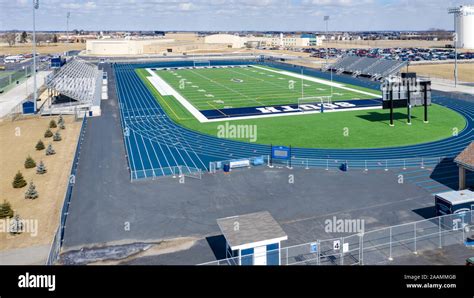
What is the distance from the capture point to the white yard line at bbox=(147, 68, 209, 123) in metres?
52.8

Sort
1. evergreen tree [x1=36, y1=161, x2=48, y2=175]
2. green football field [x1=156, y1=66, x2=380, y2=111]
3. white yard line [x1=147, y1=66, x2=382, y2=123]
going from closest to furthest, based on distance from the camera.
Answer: evergreen tree [x1=36, y1=161, x2=48, y2=175]
white yard line [x1=147, y1=66, x2=382, y2=123]
green football field [x1=156, y1=66, x2=380, y2=111]

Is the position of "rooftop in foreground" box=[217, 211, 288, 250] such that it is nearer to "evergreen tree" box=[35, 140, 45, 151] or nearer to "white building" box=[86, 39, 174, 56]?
"evergreen tree" box=[35, 140, 45, 151]

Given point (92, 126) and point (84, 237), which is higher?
point (92, 126)

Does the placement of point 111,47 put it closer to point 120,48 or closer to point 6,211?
point 120,48

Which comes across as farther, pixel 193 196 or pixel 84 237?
pixel 193 196

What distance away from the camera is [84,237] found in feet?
72.6

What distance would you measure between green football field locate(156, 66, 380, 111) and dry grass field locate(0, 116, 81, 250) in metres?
20.0

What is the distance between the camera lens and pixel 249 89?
240 ft

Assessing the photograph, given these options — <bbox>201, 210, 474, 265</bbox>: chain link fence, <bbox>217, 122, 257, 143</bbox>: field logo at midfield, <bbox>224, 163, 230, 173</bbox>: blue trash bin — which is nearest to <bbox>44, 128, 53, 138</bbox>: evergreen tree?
<bbox>217, 122, 257, 143</bbox>: field logo at midfield
